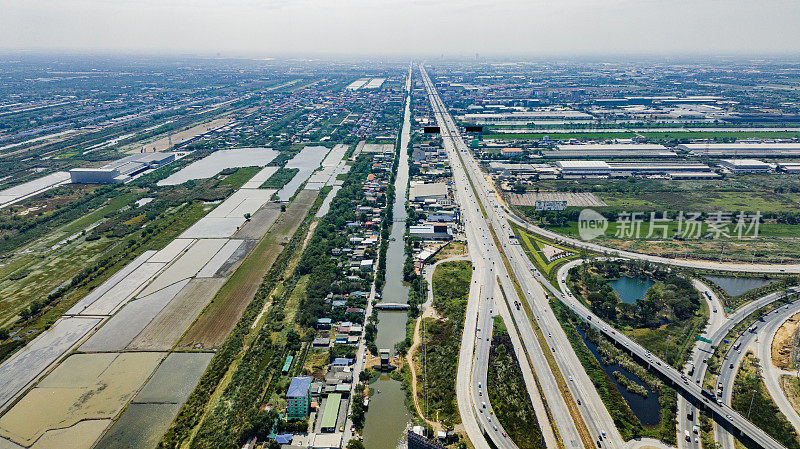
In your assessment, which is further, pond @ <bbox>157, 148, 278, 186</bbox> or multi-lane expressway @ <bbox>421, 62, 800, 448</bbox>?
pond @ <bbox>157, 148, 278, 186</bbox>

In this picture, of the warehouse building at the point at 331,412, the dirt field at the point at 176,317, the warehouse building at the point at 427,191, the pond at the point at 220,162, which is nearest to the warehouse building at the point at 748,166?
the warehouse building at the point at 427,191

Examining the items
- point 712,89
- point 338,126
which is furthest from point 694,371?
point 712,89

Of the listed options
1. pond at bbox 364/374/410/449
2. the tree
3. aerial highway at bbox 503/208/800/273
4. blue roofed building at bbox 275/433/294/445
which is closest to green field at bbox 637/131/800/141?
aerial highway at bbox 503/208/800/273

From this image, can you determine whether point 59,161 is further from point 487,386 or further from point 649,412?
point 649,412

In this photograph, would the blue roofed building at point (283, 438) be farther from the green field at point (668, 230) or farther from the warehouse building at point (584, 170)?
the warehouse building at point (584, 170)

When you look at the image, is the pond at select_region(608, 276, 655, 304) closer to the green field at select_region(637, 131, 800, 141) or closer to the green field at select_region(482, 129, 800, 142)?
the green field at select_region(482, 129, 800, 142)

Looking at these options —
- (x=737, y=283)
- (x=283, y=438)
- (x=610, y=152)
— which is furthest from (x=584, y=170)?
(x=283, y=438)

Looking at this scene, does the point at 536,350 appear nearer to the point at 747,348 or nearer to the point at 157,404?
the point at 747,348
